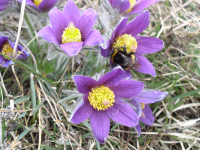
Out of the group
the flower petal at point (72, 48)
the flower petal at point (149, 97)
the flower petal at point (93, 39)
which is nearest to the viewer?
the flower petal at point (72, 48)

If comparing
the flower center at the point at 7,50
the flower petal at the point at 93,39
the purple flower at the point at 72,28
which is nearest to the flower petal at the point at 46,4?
the purple flower at the point at 72,28

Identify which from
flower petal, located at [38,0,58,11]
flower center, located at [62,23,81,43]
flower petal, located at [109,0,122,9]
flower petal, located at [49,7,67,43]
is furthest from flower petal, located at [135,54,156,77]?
flower petal, located at [38,0,58,11]

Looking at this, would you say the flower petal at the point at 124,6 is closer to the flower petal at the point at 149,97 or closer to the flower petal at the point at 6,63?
the flower petal at the point at 149,97

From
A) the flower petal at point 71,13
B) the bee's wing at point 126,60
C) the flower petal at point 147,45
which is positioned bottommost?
the flower petal at point 147,45

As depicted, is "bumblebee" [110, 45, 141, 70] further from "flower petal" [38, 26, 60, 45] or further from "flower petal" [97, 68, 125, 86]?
"flower petal" [38, 26, 60, 45]

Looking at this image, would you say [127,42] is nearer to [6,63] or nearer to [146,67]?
[146,67]
